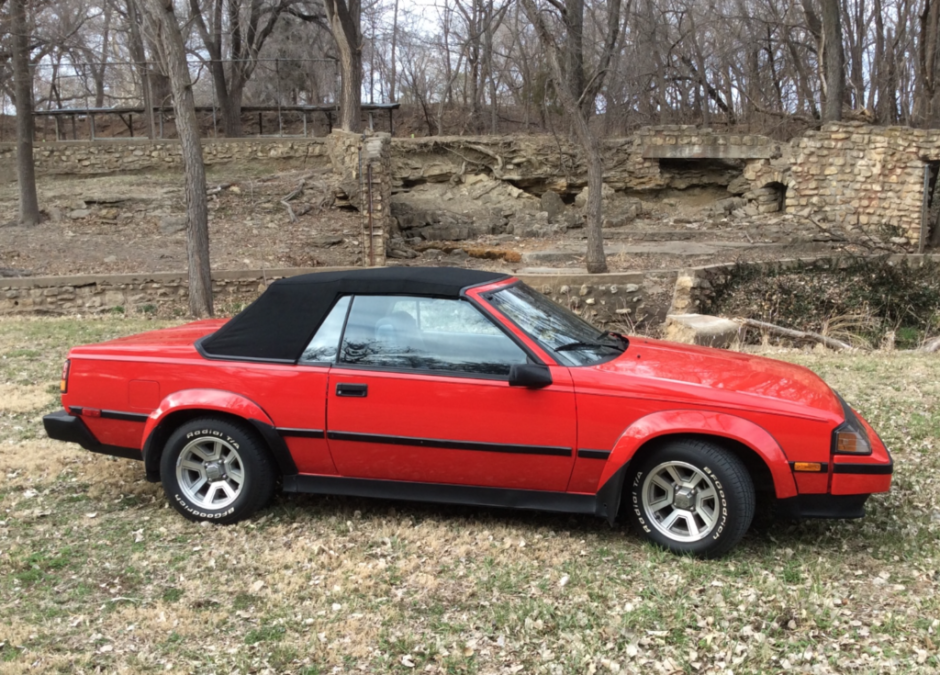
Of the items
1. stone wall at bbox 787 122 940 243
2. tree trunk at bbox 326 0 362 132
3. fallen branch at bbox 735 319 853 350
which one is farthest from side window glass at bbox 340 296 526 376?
stone wall at bbox 787 122 940 243

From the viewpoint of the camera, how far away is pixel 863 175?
821 inches

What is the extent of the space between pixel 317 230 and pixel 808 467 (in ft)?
51.1

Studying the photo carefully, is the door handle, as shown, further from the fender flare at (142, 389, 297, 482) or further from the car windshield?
the car windshield

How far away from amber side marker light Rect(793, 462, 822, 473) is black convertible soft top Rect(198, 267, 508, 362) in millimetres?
1857

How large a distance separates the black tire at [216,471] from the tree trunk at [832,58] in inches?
829

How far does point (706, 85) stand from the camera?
25.6 m

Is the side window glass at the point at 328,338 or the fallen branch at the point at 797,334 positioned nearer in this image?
the side window glass at the point at 328,338

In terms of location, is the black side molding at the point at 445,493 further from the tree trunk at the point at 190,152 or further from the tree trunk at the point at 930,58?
the tree trunk at the point at 930,58

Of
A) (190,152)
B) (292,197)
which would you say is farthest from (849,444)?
(292,197)

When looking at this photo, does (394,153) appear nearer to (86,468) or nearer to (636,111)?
(636,111)

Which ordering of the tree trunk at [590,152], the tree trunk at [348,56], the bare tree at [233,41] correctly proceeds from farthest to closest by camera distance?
the bare tree at [233,41] → the tree trunk at [348,56] → the tree trunk at [590,152]

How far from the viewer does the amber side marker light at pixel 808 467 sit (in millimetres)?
3729

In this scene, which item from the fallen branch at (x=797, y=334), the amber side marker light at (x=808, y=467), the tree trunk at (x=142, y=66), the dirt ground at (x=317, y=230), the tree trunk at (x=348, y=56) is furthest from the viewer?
the tree trunk at (x=142, y=66)

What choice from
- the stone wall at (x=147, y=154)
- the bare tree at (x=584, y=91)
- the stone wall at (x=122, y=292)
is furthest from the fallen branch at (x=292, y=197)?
the bare tree at (x=584, y=91)
